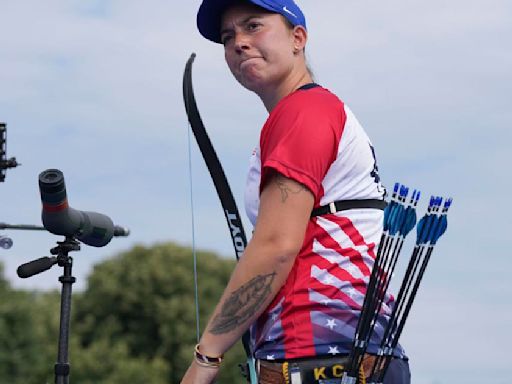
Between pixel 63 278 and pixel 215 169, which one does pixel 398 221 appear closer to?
pixel 215 169

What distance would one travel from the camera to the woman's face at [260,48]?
11.9ft

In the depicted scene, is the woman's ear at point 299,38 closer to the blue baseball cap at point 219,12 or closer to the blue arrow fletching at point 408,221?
the blue baseball cap at point 219,12

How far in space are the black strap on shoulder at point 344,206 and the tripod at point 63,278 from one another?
12.0 feet

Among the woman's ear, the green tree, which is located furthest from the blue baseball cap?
the green tree

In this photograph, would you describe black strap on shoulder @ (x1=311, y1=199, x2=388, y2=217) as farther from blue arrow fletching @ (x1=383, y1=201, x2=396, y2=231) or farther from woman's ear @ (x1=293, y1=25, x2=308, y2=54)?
woman's ear @ (x1=293, y1=25, x2=308, y2=54)

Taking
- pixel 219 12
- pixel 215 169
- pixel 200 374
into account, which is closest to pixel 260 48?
pixel 219 12

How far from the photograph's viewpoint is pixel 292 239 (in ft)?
10.6

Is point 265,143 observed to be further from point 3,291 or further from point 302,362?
point 3,291

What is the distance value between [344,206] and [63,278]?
3.78 meters

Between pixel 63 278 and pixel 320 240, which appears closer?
pixel 320 240

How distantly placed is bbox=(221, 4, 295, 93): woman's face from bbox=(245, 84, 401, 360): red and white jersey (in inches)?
7.7

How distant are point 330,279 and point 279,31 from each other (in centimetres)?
93

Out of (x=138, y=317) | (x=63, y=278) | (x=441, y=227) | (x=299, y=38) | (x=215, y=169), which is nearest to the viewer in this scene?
(x=441, y=227)

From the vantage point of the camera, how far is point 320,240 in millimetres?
3375
